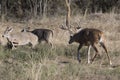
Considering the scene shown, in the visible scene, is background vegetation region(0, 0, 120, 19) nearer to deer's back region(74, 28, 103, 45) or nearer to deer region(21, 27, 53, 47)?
deer region(21, 27, 53, 47)

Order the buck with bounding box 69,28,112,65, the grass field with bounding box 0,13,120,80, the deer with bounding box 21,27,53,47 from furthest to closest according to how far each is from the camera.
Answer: the deer with bounding box 21,27,53,47 < the buck with bounding box 69,28,112,65 < the grass field with bounding box 0,13,120,80

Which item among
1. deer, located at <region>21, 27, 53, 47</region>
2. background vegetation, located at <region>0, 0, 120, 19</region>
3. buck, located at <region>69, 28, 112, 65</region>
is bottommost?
background vegetation, located at <region>0, 0, 120, 19</region>

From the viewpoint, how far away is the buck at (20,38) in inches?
633

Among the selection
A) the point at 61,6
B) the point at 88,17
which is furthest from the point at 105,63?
the point at 61,6

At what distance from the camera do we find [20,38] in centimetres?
1627

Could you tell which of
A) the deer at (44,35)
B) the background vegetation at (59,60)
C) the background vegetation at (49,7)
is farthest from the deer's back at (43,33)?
the background vegetation at (49,7)

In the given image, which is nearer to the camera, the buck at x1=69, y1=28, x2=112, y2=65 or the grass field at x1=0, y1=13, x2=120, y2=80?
the grass field at x1=0, y1=13, x2=120, y2=80

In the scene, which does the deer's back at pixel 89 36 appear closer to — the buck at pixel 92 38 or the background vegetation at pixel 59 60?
the buck at pixel 92 38

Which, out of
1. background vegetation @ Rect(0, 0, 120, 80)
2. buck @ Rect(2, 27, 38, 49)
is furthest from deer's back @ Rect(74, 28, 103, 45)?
buck @ Rect(2, 27, 38, 49)

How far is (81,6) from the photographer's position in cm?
3319

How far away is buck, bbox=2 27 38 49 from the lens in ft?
52.7

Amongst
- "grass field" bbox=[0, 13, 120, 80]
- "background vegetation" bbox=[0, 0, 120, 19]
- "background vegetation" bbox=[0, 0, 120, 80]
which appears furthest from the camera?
"background vegetation" bbox=[0, 0, 120, 19]

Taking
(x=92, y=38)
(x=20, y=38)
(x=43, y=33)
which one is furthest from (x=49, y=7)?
(x=92, y=38)

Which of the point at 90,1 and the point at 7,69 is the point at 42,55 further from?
the point at 90,1
